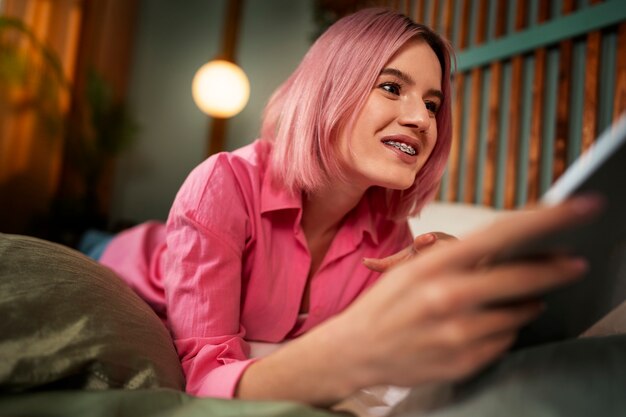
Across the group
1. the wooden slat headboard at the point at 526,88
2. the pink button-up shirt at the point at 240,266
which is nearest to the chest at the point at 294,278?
the pink button-up shirt at the point at 240,266

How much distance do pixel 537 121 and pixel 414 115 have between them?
1074 millimetres

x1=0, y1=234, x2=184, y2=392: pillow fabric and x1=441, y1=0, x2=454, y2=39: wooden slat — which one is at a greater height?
x1=441, y1=0, x2=454, y2=39: wooden slat

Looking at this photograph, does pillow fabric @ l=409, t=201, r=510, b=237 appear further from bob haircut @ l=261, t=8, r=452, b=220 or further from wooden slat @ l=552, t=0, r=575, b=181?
bob haircut @ l=261, t=8, r=452, b=220

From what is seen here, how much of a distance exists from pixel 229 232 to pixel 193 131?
2.61 meters

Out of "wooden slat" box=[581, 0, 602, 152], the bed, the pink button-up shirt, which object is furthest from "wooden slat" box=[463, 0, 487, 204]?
the bed

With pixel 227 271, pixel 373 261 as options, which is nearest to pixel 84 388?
pixel 227 271

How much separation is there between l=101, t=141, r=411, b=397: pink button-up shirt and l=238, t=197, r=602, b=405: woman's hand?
176mm

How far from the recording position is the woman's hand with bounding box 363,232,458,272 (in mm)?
672

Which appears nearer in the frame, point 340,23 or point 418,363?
point 418,363

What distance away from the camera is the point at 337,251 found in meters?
0.95

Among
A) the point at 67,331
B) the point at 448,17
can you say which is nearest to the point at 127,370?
the point at 67,331

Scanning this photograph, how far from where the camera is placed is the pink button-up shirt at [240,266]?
0.66m

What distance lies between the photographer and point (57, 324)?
1.56 feet

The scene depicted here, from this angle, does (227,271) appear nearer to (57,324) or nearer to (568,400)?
(57,324)
